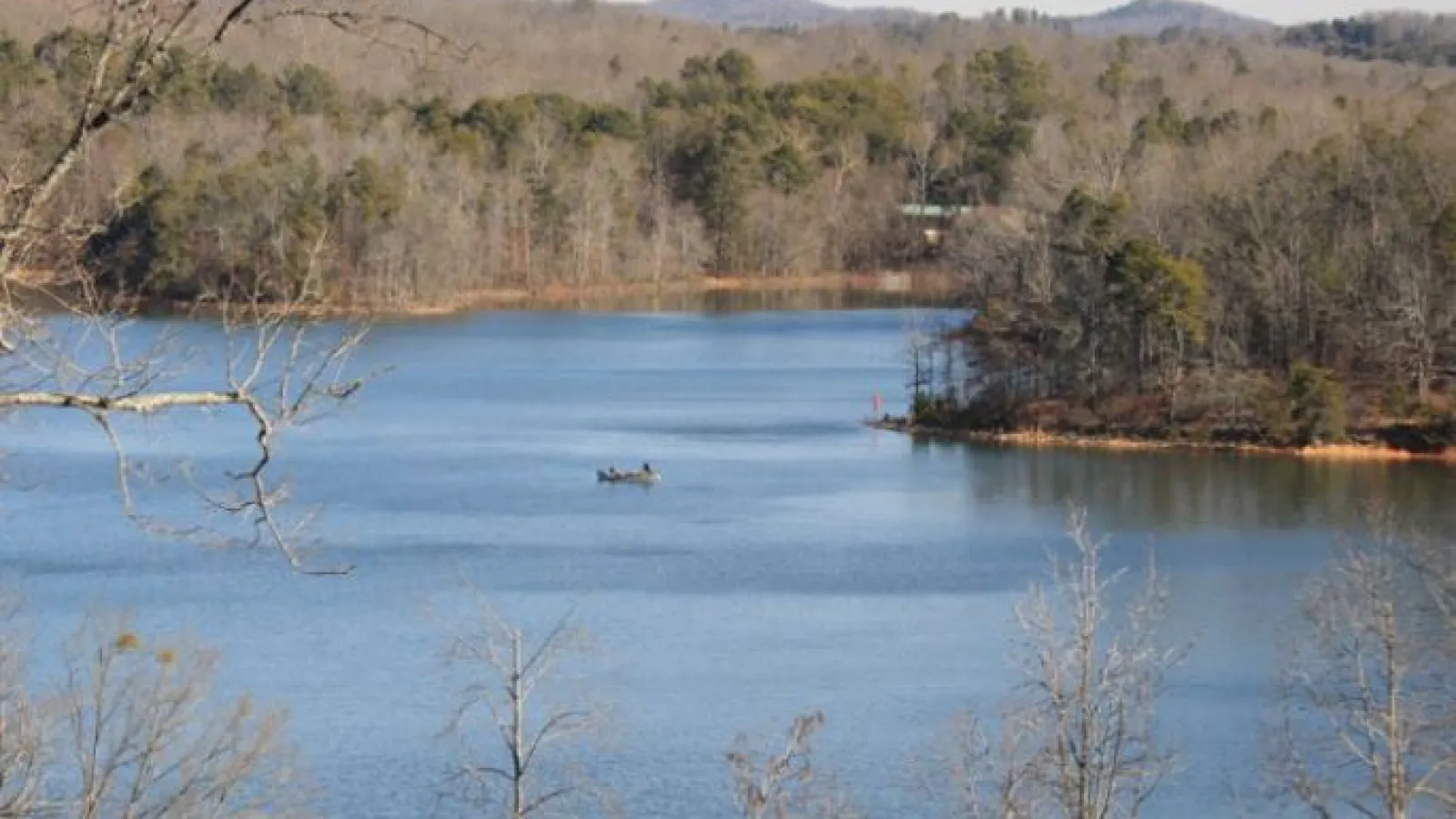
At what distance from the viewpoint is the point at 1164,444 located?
101ft

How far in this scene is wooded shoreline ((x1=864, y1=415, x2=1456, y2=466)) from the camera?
29.6 meters

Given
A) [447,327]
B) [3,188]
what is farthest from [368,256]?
[3,188]

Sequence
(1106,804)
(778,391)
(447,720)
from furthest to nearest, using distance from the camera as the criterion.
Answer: (778,391) < (447,720) < (1106,804)

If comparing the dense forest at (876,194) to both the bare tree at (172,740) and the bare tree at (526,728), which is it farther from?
the bare tree at (526,728)

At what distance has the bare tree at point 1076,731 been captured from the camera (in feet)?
29.5

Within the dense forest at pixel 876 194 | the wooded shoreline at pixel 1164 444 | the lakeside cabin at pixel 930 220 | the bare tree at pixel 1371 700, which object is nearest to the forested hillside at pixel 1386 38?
the dense forest at pixel 876 194

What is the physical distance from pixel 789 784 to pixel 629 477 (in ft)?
42.1

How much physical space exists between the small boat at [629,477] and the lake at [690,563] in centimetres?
29

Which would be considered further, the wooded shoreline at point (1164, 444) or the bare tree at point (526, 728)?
the wooded shoreline at point (1164, 444)

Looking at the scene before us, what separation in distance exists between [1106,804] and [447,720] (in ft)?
22.6

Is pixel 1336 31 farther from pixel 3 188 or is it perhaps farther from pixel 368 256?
pixel 3 188

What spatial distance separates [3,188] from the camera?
10.8 feet

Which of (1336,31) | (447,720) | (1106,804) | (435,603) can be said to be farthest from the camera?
(1336,31)

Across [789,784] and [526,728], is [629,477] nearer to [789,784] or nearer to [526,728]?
[526,728]
